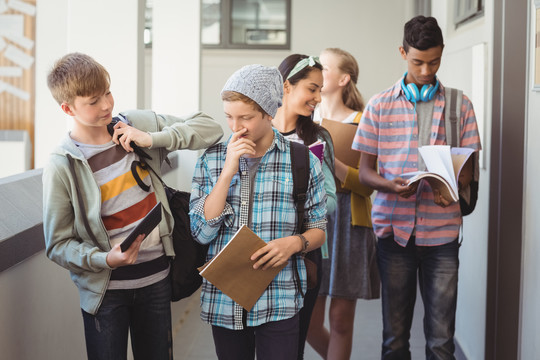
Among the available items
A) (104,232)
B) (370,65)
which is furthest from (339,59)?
(370,65)

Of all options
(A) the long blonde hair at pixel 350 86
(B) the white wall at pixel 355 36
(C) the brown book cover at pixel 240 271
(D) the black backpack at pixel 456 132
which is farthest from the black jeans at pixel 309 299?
(B) the white wall at pixel 355 36

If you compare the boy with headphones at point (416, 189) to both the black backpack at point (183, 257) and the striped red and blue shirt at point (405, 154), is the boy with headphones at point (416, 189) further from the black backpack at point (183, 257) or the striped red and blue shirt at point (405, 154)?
the black backpack at point (183, 257)

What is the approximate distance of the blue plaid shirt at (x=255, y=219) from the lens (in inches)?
86.4

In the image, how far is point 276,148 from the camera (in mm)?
2275

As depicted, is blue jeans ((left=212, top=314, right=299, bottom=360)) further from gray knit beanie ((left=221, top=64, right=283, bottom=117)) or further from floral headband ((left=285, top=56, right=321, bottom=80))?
floral headband ((left=285, top=56, right=321, bottom=80))

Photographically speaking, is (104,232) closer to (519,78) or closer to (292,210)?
(292,210)

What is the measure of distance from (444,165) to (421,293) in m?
0.63

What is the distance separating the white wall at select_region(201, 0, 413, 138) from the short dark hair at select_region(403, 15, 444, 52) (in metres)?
4.69

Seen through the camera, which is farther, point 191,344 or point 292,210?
point 191,344

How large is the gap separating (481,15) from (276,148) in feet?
7.04

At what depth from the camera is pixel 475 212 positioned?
154 inches

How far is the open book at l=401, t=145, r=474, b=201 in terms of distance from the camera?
2.69 meters

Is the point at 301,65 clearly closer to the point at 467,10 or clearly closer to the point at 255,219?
the point at 255,219

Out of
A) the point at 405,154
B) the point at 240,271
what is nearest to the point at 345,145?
the point at 405,154
